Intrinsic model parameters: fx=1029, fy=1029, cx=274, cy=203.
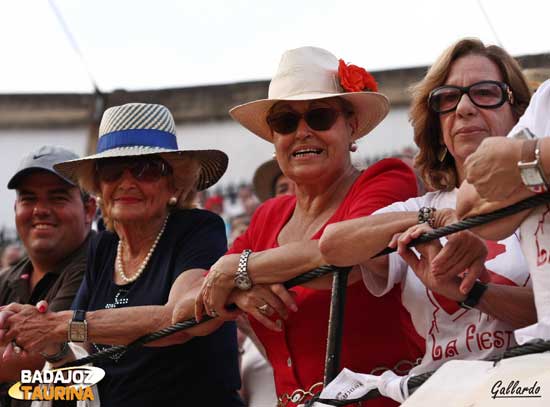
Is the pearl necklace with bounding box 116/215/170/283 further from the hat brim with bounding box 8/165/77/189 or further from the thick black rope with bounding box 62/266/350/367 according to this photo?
the hat brim with bounding box 8/165/77/189

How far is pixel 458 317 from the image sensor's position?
9.66ft

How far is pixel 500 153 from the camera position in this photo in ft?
7.91

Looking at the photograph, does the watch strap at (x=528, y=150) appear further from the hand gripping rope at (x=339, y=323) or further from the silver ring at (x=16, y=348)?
the silver ring at (x=16, y=348)

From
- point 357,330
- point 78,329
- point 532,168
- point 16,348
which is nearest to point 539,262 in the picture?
point 532,168

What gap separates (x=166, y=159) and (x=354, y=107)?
0.96 metres

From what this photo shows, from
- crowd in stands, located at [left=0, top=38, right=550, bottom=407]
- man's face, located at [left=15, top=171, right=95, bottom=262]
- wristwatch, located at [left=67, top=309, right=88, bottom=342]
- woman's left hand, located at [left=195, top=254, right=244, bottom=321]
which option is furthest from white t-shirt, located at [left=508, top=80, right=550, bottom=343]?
man's face, located at [left=15, top=171, right=95, bottom=262]

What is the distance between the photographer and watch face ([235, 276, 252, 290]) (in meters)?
3.20

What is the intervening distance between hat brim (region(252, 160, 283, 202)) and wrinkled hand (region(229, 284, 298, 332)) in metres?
2.90

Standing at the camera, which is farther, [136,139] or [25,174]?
[25,174]

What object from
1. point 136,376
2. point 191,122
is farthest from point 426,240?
point 191,122

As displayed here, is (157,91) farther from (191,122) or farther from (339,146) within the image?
(339,146)

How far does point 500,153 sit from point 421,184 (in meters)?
1.23

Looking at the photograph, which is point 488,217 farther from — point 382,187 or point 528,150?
point 382,187

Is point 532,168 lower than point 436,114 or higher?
lower
